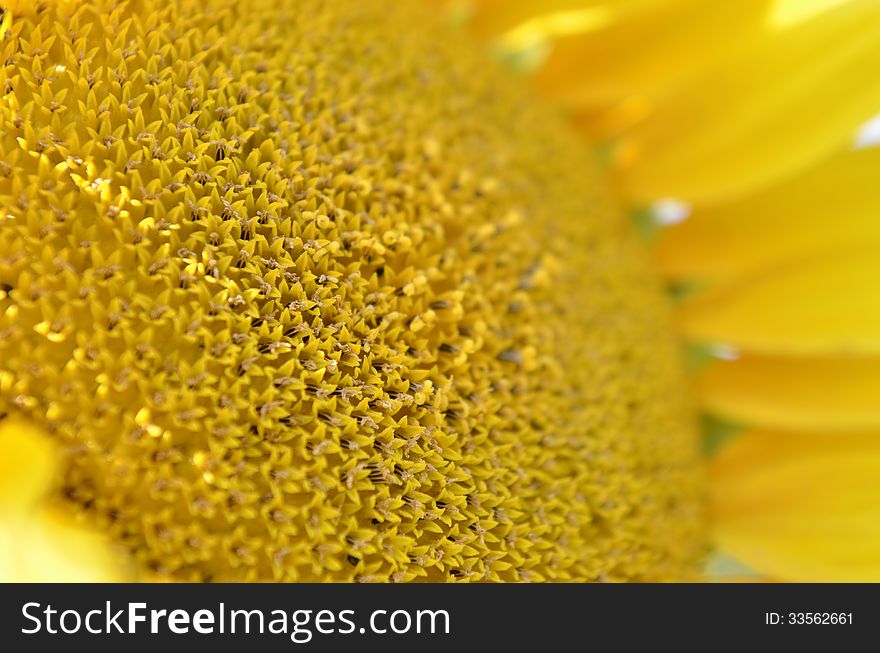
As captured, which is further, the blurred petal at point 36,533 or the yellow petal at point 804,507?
the yellow petal at point 804,507

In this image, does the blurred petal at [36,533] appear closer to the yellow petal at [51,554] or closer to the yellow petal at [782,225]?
the yellow petal at [51,554]

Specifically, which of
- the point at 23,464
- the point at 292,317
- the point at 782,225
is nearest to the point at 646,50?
the point at 782,225

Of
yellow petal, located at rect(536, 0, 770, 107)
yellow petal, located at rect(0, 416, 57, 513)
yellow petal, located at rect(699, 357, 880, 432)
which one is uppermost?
yellow petal, located at rect(536, 0, 770, 107)

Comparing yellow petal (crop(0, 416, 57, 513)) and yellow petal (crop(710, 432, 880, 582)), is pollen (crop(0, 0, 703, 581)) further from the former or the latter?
yellow petal (crop(710, 432, 880, 582))

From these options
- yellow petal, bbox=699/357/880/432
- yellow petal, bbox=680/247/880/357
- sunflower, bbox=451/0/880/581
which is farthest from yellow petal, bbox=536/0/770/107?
yellow petal, bbox=699/357/880/432

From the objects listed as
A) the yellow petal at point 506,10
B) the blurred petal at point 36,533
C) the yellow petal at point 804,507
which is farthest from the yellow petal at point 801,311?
the blurred petal at point 36,533
